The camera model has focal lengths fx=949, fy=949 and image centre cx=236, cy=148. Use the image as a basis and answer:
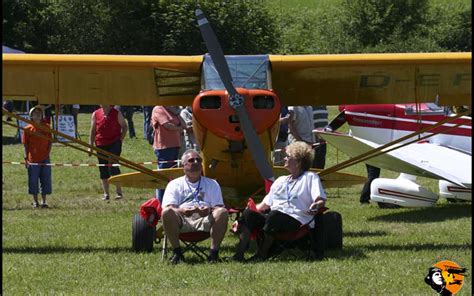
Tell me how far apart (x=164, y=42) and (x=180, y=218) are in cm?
3260

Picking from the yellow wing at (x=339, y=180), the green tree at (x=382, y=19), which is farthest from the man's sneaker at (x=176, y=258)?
the green tree at (x=382, y=19)

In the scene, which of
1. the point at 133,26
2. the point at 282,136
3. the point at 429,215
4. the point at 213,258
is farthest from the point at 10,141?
the point at 213,258

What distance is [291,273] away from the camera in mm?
7152

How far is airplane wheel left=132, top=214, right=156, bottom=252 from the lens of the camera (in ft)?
28.0

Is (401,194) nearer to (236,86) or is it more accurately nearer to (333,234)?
(333,234)

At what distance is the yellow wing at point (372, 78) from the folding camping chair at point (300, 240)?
79.3 inches

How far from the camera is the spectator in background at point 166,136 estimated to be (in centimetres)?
1193

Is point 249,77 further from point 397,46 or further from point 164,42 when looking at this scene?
point 397,46

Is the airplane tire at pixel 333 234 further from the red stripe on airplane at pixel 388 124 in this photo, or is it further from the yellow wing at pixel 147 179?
the red stripe on airplane at pixel 388 124

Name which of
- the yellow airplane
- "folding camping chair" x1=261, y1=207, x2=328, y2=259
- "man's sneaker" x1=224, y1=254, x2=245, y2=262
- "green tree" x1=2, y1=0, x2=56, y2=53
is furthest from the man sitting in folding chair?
A: "green tree" x1=2, y1=0, x2=56, y2=53

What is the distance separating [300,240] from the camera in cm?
795

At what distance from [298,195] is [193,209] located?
877 millimetres

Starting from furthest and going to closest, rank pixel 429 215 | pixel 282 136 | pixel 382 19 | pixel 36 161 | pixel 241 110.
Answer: pixel 382 19 < pixel 282 136 < pixel 36 161 < pixel 429 215 < pixel 241 110

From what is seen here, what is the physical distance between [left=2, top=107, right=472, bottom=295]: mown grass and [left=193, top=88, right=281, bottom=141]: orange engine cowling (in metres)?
1.19
